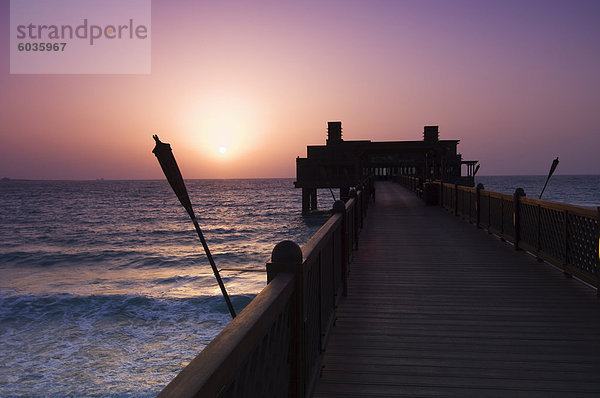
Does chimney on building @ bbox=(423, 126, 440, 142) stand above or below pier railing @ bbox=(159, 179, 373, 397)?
above

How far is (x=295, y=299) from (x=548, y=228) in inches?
292

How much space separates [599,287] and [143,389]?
33.9ft

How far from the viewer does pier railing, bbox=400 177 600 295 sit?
6449 mm

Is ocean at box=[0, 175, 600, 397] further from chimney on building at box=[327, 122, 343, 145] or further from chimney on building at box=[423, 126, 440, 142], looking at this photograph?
chimney on building at box=[423, 126, 440, 142]

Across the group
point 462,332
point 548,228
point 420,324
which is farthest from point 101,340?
point 548,228

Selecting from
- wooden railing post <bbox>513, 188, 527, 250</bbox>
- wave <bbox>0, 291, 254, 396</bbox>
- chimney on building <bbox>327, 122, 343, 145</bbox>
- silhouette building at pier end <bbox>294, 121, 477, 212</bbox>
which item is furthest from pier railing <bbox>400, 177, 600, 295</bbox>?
chimney on building <bbox>327, 122, 343, 145</bbox>

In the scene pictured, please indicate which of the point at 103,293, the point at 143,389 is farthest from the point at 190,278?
the point at 143,389

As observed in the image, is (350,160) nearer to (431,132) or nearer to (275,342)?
(431,132)

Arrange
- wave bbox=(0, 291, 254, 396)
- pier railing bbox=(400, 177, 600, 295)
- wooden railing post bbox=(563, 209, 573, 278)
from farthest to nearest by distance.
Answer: wave bbox=(0, 291, 254, 396)
wooden railing post bbox=(563, 209, 573, 278)
pier railing bbox=(400, 177, 600, 295)

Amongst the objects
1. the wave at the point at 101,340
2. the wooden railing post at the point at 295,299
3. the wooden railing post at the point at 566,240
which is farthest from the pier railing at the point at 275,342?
the wave at the point at 101,340

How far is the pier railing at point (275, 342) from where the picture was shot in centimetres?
→ 135

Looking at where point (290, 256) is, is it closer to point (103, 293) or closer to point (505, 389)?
point (505, 389)

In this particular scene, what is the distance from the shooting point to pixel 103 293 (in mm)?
20266

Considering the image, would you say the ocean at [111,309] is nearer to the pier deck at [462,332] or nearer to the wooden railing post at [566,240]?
the pier deck at [462,332]
